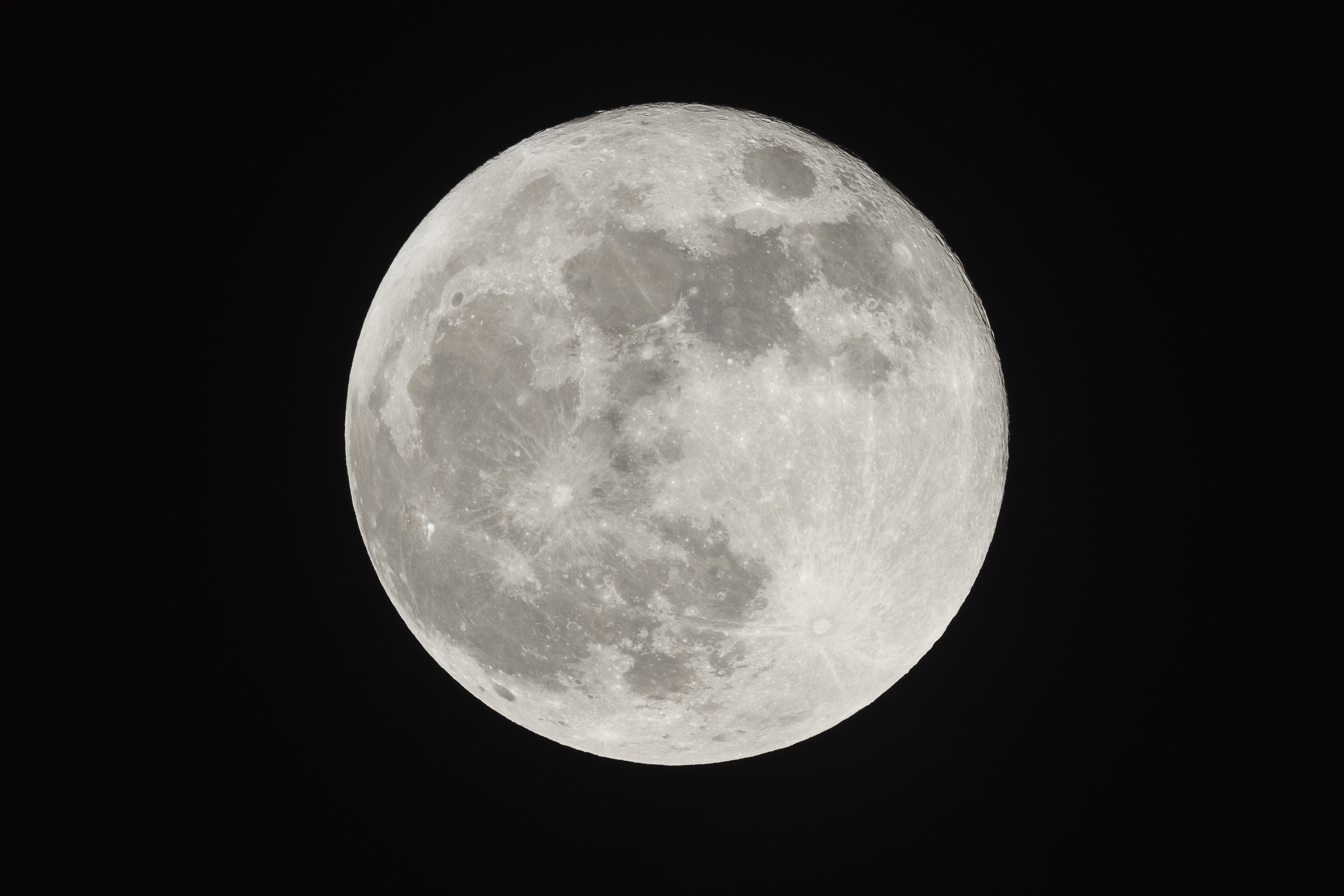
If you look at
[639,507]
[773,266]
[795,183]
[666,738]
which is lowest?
[666,738]

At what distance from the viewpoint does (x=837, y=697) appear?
436 cm

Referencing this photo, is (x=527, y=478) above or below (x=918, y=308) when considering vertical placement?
below

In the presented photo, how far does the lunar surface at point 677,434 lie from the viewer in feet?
12.2

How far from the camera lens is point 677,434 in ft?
12.1

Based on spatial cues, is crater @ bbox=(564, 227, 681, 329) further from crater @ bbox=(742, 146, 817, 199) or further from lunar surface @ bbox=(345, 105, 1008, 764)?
crater @ bbox=(742, 146, 817, 199)

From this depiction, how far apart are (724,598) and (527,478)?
0.82 m

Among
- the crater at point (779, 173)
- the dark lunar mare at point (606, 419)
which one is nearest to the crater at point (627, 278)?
the dark lunar mare at point (606, 419)

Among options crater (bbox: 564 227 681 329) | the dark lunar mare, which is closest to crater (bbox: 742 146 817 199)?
the dark lunar mare

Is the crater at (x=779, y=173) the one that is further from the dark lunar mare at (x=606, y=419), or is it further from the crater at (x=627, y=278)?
the crater at (x=627, y=278)

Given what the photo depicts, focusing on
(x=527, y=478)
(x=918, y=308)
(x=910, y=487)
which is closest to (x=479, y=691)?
(x=527, y=478)

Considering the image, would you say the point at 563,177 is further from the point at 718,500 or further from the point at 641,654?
the point at 641,654

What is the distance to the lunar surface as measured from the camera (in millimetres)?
3727

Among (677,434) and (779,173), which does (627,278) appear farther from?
(779,173)

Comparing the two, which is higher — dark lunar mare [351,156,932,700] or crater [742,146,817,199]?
crater [742,146,817,199]
